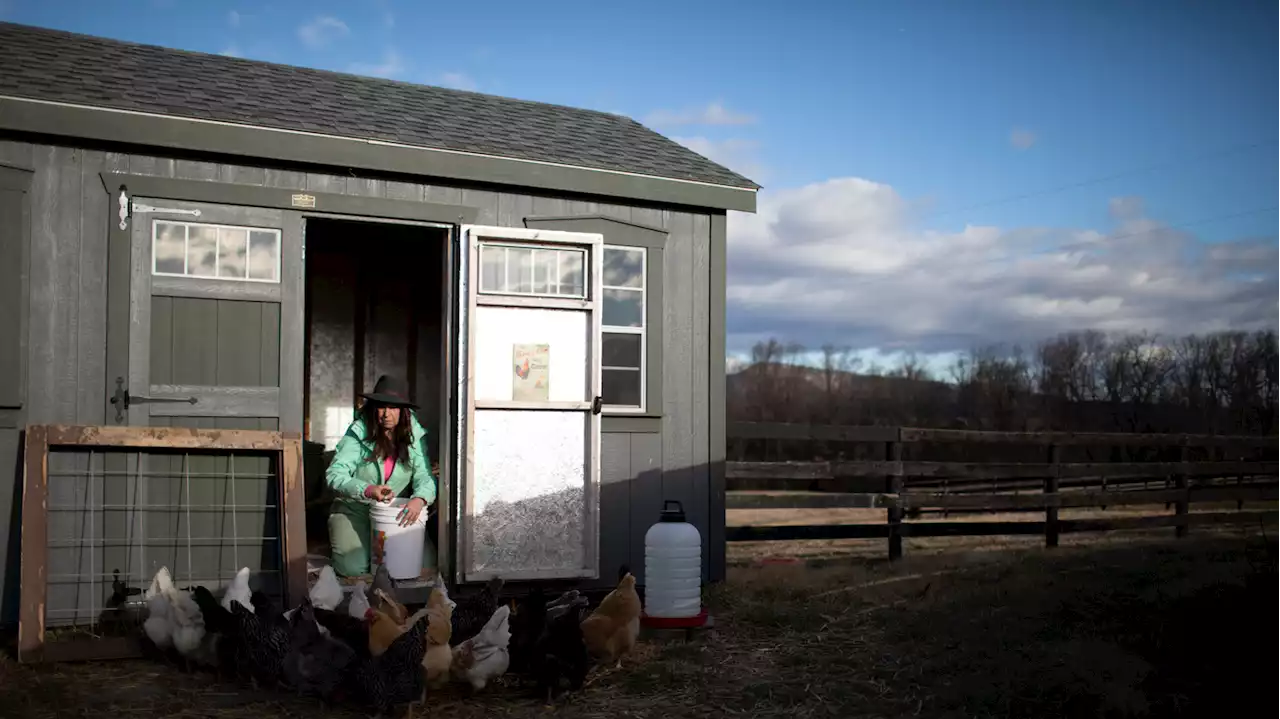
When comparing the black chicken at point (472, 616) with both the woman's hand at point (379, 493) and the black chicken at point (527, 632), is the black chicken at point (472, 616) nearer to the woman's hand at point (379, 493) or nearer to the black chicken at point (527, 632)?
the black chicken at point (527, 632)

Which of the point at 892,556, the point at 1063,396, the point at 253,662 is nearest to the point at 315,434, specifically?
the point at 253,662

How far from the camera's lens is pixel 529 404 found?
7.04 m

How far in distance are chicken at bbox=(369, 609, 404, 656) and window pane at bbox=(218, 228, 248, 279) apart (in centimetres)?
265

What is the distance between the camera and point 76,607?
241 inches

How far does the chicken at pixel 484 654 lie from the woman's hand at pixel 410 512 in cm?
195

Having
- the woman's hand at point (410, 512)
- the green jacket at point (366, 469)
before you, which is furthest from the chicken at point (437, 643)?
the green jacket at point (366, 469)

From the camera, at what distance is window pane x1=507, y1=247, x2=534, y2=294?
7137mm

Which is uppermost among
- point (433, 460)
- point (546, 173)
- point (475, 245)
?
point (546, 173)

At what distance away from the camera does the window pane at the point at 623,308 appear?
7.72 meters

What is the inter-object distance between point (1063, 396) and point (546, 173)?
29.4m

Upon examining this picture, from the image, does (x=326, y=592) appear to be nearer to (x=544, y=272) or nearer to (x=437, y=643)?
(x=437, y=643)

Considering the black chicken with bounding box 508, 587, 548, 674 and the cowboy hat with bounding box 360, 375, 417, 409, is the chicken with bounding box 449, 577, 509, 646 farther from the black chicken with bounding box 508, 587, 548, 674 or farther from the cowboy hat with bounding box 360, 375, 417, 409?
the cowboy hat with bounding box 360, 375, 417, 409

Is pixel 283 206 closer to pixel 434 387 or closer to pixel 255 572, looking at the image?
pixel 255 572

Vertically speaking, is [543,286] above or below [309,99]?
below
